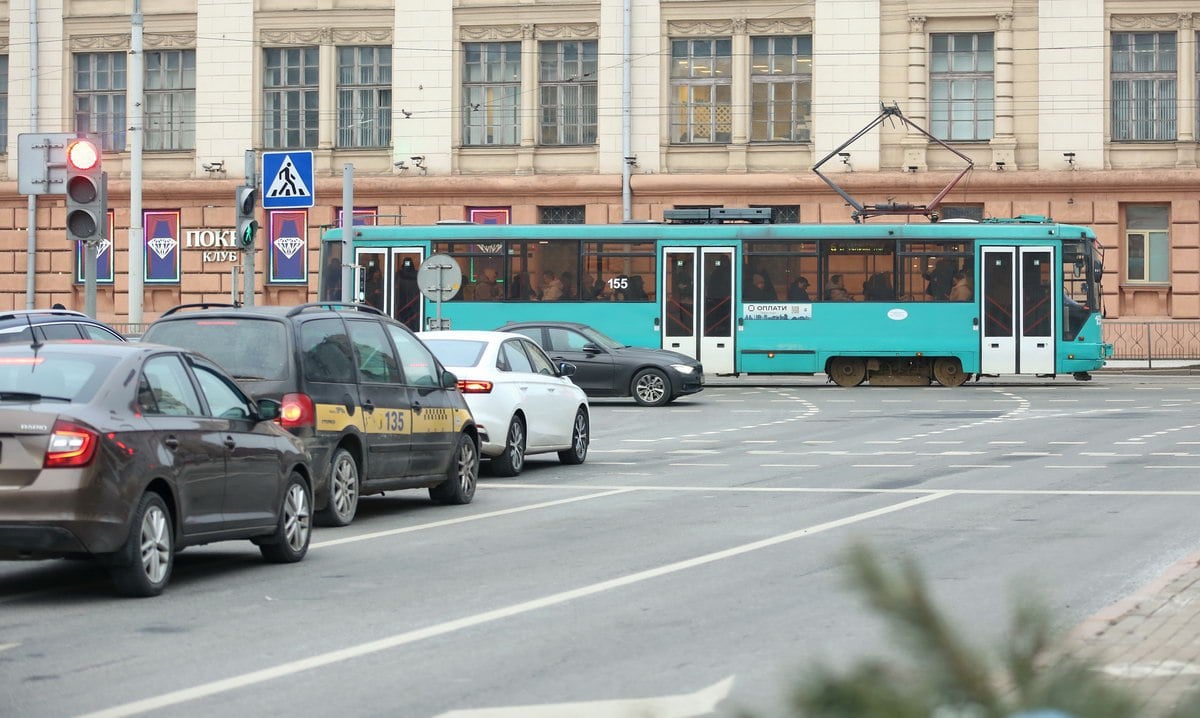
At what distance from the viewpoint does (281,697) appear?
7.07 m

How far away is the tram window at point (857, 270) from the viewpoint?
3678 centimetres

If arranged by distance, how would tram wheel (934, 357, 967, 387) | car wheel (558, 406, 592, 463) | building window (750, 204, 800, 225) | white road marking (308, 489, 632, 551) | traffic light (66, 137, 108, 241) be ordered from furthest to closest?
building window (750, 204, 800, 225), tram wheel (934, 357, 967, 387), car wheel (558, 406, 592, 463), traffic light (66, 137, 108, 241), white road marking (308, 489, 632, 551)

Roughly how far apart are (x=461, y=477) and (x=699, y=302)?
21.6 metres

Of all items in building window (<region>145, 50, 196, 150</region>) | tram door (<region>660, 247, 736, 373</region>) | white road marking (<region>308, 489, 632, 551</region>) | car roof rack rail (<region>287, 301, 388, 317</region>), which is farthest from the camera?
building window (<region>145, 50, 196, 150</region>)

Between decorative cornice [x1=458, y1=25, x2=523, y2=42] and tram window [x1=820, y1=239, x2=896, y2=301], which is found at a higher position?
decorative cornice [x1=458, y1=25, x2=523, y2=42]

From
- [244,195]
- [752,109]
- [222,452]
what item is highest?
[752,109]

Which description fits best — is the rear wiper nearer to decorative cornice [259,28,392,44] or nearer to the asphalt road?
the asphalt road

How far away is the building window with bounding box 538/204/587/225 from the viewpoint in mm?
47281

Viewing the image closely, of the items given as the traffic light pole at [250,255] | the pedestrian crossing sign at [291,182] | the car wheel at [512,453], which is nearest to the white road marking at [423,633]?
the car wheel at [512,453]

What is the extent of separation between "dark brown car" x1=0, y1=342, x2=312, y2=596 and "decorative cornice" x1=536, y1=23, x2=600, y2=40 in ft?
119

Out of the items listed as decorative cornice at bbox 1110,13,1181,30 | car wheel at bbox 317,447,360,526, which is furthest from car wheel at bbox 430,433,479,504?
decorative cornice at bbox 1110,13,1181,30

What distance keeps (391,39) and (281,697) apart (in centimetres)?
4225

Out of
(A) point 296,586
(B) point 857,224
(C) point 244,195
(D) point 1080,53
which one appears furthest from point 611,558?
(D) point 1080,53

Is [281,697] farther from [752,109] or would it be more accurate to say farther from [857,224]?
[752,109]
